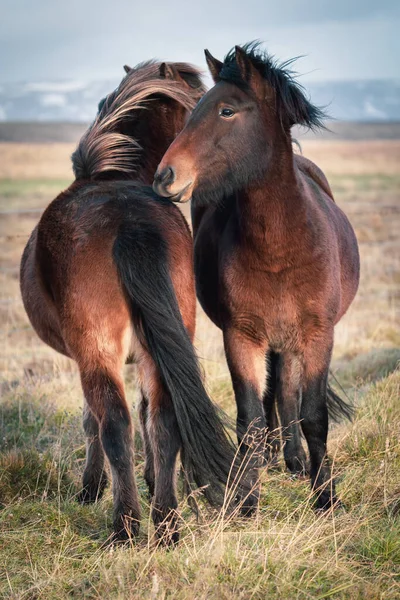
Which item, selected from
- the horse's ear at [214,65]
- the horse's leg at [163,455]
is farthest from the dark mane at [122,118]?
the horse's leg at [163,455]

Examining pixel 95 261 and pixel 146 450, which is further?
pixel 146 450

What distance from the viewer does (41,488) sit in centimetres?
435

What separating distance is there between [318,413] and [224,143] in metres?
1.60

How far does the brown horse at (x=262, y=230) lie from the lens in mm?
3828

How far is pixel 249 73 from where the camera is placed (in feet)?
12.7

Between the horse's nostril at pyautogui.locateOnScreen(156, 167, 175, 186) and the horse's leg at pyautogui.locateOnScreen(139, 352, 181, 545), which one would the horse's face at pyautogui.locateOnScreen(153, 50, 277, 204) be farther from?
the horse's leg at pyautogui.locateOnScreen(139, 352, 181, 545)

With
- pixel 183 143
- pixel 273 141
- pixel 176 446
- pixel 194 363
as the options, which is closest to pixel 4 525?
pixel 176 446

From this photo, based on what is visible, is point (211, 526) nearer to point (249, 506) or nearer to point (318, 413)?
point (249, 506)

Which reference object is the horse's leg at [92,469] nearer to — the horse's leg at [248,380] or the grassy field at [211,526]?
the grassy field at [211,526]

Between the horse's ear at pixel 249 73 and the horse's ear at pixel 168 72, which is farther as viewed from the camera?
the horse's ear at pixel 168 72

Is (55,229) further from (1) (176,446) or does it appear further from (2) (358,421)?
(2) (358,421)

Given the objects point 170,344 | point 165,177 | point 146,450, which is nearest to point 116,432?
point 170,344

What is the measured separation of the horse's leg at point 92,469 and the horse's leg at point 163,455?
0.89 metres

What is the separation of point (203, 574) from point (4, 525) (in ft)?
4.35
